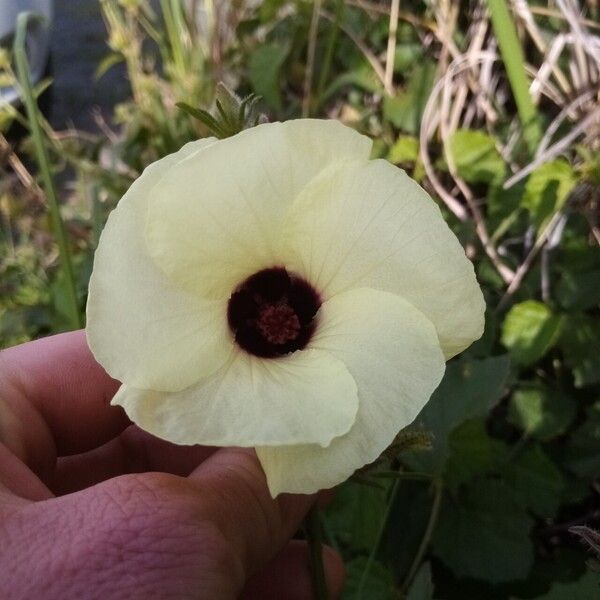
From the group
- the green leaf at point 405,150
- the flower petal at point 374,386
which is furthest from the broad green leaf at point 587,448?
the flower petal at point 374,386

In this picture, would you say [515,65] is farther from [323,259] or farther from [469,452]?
[323,259]

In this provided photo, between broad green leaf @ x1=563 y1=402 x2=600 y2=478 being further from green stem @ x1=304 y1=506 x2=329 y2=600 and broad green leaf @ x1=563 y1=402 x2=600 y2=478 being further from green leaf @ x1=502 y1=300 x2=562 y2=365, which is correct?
green stem @ x1=304 y1=506 x2=329 y2=600

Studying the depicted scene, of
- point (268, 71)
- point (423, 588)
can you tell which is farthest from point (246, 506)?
point (268, 71)

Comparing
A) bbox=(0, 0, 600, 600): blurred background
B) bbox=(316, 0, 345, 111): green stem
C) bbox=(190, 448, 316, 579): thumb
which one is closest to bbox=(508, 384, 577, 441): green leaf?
bbox=(0, 0, 600, 600): blurred background

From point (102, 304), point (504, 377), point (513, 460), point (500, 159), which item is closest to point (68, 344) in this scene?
point (102, 304)

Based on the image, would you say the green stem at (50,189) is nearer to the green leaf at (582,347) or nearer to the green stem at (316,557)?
the green stem at (316,557)
